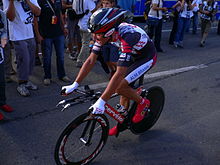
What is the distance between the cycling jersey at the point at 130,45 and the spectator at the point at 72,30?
368 cm

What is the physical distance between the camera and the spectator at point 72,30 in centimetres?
655

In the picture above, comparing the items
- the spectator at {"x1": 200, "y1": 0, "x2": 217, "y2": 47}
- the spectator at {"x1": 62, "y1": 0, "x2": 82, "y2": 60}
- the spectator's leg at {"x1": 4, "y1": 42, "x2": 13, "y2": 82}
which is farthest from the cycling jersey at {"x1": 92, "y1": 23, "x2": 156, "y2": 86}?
the spectator at {"x1": 200, "y1": 0, "x2": 217, "y2": 47}

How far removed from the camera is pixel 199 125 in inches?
157

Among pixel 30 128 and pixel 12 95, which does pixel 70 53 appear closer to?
pixel 12 95

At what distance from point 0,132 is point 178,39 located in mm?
7145

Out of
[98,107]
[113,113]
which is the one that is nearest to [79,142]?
[113,113]

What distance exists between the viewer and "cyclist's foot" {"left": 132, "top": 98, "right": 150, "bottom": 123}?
3359mm

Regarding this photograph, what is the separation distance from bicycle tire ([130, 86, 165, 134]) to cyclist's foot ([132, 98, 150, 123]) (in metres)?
0.10

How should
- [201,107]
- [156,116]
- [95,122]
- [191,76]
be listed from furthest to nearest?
[191,76] → [201,107] → [156,116] → [95,122]

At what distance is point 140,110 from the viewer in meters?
3.39

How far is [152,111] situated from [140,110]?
0.49 meters

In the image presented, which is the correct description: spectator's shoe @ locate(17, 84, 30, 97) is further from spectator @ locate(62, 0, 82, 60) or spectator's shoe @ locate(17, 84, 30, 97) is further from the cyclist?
spectator @ locate(62, 0, 82, 60)

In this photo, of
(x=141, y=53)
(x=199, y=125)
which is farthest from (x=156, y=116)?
(x=141, y=53)

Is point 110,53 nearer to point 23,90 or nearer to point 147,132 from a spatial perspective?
point 23,90
